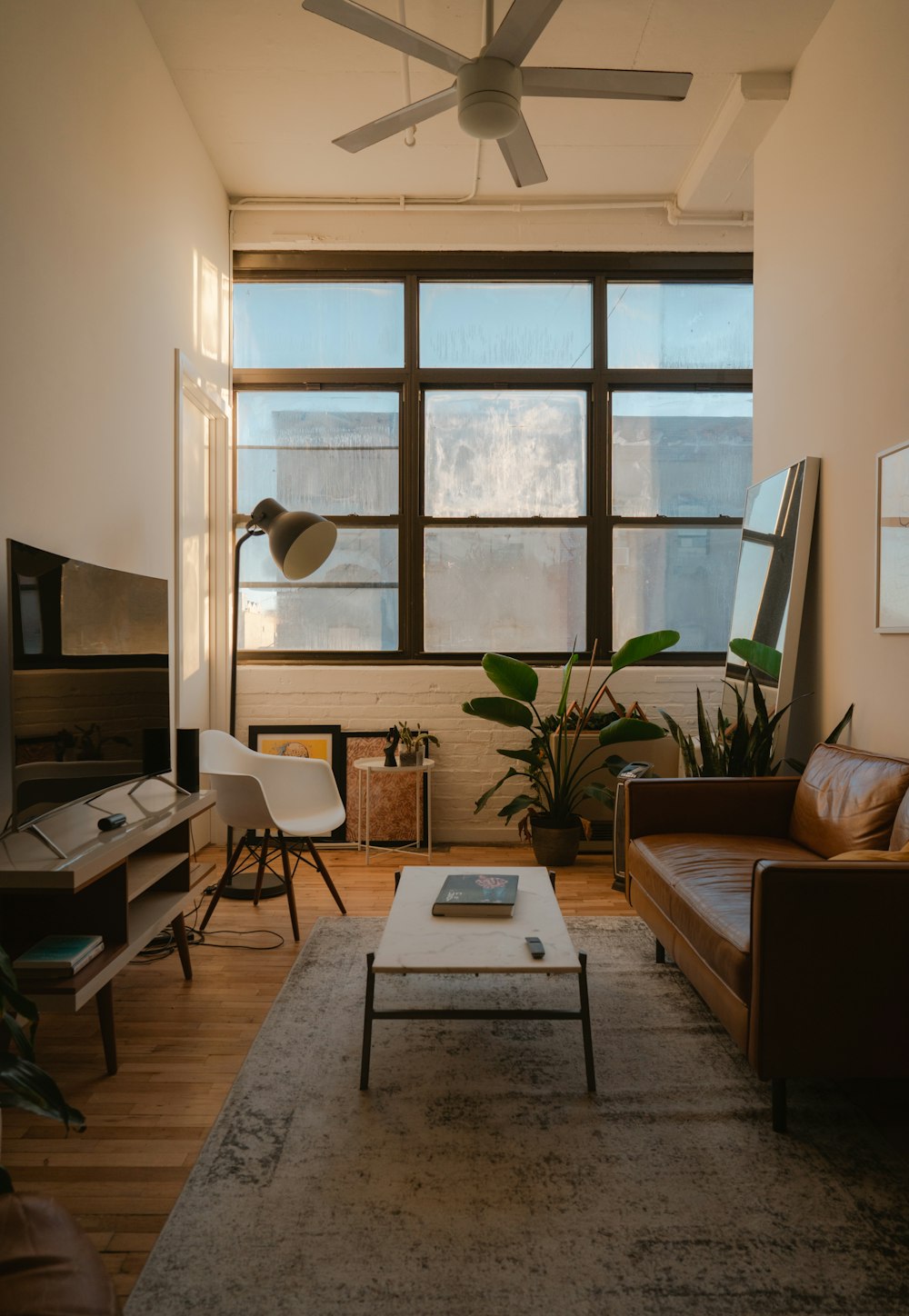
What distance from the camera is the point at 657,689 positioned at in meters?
5.36

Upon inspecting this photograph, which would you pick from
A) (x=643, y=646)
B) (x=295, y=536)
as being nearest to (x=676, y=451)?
(x=643, y=646)

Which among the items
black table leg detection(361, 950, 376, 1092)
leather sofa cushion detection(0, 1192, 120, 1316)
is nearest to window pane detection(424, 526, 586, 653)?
black table leg detection(361, 950, 376, 1092)

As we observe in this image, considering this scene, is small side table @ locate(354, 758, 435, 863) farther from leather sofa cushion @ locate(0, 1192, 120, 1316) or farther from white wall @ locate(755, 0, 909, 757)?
leather sofa cushion @ locate(0, 1192, 120, 1316)

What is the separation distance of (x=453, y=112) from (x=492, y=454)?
1.80 meters

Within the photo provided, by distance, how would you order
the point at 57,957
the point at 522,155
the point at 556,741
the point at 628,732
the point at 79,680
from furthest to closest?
the point at 556,741, the point at 628,732, the point at 522,155, the point at 79,680, the point at 57,957

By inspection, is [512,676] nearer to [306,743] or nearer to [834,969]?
[306,743]

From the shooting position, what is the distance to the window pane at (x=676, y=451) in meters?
5.49

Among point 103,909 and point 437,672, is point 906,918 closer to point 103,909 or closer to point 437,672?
point 103,909

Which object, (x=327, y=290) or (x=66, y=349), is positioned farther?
(x=327, y=290)

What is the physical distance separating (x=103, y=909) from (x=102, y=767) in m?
0.46

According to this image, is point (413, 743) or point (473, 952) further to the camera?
point (413, 743)

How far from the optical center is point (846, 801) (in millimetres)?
2996

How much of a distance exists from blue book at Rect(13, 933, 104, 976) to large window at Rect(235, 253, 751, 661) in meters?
3.15

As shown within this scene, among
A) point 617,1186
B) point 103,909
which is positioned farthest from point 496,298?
point 617,1186
